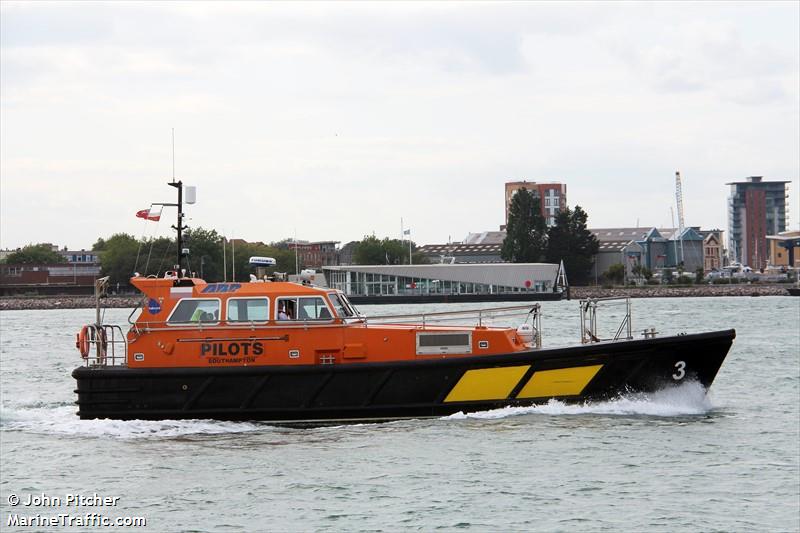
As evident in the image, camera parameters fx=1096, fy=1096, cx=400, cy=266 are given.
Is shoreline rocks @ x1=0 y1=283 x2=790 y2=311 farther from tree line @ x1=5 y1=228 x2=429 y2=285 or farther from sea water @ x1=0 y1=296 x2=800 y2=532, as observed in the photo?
sea water @ x1=0 y1=296 x2=800 y2=532

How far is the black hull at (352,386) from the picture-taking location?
18.5 metres

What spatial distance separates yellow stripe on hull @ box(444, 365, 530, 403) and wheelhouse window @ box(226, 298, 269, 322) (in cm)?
349

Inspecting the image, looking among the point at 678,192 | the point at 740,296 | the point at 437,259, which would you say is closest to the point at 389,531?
the point at 740,296

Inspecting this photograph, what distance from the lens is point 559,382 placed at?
1880cm

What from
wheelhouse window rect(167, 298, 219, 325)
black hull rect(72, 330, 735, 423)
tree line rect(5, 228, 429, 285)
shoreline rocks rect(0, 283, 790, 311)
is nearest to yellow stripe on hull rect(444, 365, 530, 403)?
black hull rect(72, 330, 735, 423)

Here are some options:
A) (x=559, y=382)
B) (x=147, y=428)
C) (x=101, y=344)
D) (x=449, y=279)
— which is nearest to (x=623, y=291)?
(x=449, y=279)

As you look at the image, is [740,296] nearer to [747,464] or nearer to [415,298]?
[415,298]

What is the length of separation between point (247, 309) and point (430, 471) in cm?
498

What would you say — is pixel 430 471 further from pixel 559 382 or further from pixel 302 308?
pixel 302 308

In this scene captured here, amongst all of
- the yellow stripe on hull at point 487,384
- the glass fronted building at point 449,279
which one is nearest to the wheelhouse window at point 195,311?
the yellow stripe on hull at point 487,384

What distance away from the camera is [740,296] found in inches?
4422

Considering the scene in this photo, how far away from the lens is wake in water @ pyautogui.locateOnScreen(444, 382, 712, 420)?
18.7m

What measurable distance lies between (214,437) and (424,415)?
3532mm

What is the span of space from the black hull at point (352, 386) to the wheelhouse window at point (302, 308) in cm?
94
